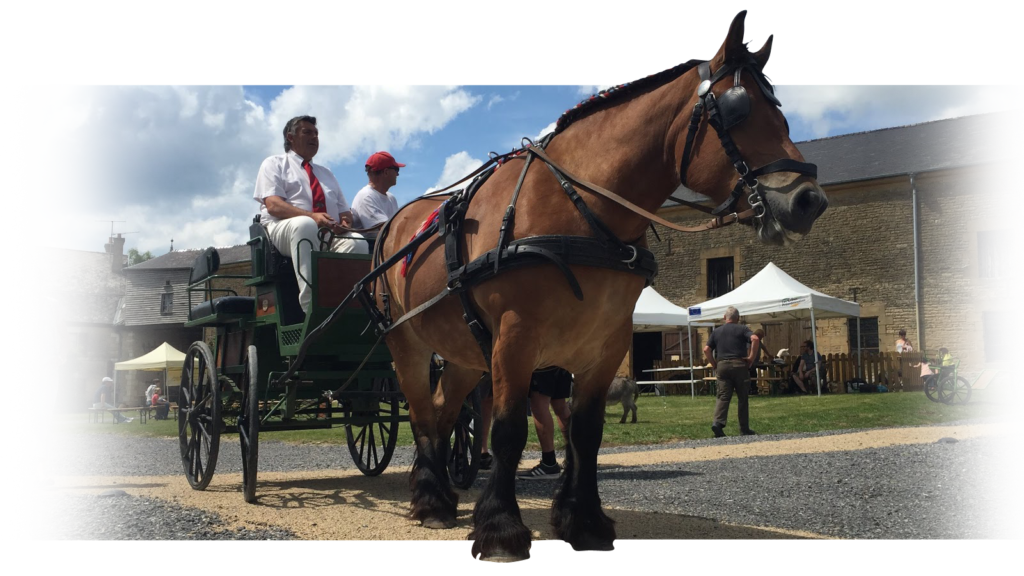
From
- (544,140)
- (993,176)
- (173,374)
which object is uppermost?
(993,176)

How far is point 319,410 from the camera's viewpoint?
6.63 m

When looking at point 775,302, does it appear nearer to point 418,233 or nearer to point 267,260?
point 267,260

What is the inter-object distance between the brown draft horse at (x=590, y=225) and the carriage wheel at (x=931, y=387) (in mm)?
15564

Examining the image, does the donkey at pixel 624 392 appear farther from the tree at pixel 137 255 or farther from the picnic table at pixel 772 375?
the tree at pixel 137 255

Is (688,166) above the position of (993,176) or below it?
below

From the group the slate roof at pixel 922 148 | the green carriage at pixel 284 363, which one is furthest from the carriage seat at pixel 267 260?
the slate roof at pixel 922 148

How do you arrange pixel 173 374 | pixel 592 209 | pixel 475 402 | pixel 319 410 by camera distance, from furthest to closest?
pixel 173 374, pixel 475 402, pixel 319 410, pixel 592 209

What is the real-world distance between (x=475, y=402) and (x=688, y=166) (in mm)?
3847

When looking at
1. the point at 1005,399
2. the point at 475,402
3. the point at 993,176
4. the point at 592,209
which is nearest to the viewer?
the point at 592,209

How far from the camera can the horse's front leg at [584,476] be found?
422cm

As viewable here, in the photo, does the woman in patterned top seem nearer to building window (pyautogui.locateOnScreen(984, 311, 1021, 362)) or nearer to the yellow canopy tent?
the yellow canopy tent

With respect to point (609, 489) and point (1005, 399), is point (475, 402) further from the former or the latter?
point (1005, 399)
